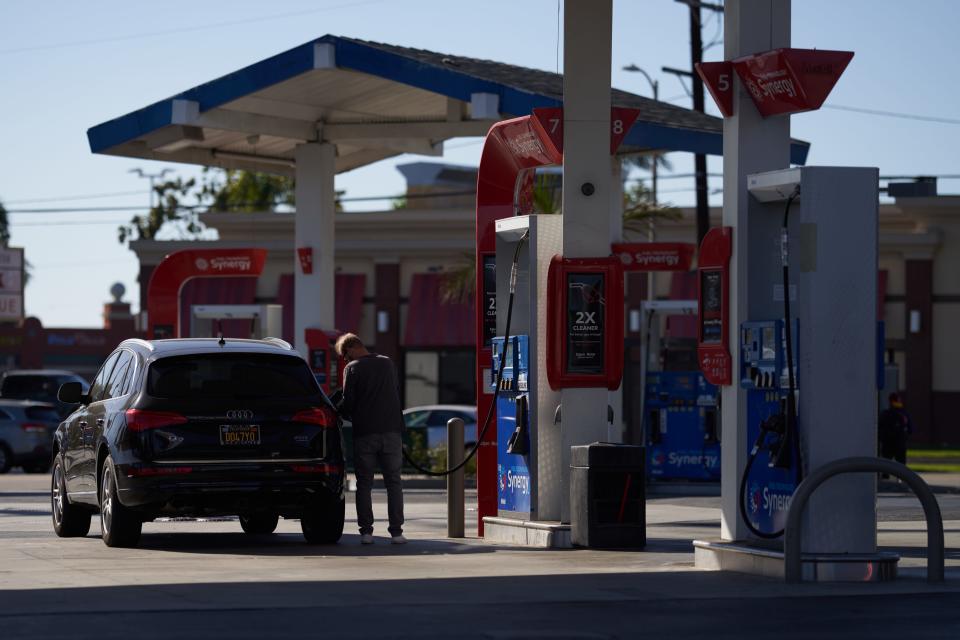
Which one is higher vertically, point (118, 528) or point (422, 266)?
point (422, 266)

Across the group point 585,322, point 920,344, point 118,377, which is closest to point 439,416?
point 920,344

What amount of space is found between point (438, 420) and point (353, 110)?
911 cm

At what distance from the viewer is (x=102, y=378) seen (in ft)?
52.2

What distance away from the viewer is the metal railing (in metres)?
11.2

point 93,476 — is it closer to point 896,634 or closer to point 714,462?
point 896,634

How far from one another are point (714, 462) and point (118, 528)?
48.2ft

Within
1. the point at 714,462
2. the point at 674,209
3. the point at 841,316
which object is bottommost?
the point at 714,462

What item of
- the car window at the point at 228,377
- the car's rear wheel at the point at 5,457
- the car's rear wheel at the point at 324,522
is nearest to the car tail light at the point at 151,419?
the car window at the point at 228,377

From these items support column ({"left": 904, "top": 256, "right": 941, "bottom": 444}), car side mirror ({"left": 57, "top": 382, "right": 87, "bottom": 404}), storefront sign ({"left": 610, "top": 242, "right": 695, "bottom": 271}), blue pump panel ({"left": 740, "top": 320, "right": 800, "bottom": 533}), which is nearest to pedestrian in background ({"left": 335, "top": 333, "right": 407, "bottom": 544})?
car side mirror ({"left": 57, "top": 382, "right": 87, "bottom": 404})

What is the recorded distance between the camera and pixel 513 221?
51.2 feet

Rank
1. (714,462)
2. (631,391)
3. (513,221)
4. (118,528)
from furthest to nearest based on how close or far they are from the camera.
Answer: (631,391) → (714,462) → (513,221) → (118,528)

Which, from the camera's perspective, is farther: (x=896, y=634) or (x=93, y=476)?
(x=93, y=476)

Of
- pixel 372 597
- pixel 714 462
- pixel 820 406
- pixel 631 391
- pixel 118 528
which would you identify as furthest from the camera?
pixel 631 391

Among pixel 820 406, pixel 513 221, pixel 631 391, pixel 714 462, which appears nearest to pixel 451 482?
pixel 513 221
